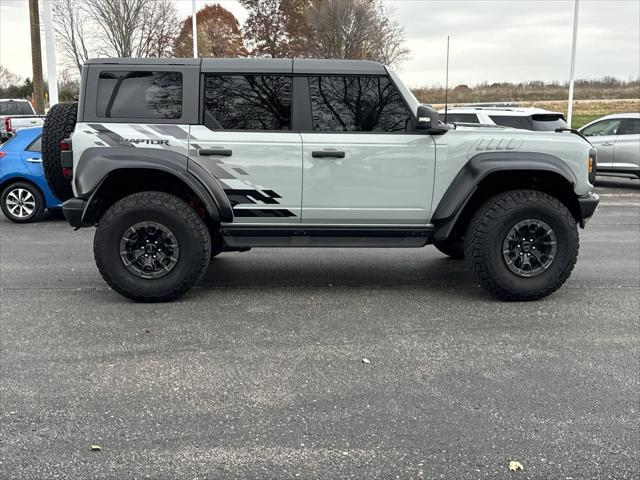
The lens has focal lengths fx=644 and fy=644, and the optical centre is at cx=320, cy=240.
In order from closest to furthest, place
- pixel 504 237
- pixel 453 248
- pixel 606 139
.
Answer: pixel 504 237
pixel 453 248
pixel 606 139

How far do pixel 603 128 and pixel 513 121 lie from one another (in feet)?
15.9

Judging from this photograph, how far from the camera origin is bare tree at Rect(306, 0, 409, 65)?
34969 mm

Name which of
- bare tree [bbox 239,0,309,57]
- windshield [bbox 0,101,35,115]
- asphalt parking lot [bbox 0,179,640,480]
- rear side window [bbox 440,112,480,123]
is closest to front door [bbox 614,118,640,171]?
rear side window [bbox 440,112,480,123]

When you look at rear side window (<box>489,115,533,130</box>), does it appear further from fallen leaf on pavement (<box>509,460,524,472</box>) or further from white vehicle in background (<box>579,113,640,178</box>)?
fallen leaf on pavement (<box>509,460,524,472</box>)

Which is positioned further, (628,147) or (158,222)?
(628,147)

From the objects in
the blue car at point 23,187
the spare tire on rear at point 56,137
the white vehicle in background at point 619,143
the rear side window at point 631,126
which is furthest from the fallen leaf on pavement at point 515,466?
the rear side window at point 631,126

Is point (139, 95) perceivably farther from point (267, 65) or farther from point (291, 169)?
point (291, 169)

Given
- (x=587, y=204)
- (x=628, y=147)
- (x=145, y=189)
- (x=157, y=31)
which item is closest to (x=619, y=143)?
(x=628, y=147)

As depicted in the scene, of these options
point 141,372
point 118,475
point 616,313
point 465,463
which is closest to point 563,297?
point 616,313

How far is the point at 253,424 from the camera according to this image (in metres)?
3.38

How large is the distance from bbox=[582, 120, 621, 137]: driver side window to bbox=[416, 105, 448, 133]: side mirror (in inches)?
411

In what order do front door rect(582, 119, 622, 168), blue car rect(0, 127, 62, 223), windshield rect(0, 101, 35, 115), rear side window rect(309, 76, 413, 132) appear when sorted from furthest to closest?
windshield rect(0, 101, 35, 115), front door rect(582, 119, 622, 168), blue car rect(0, 127, 62, 223), rear side window rect(309, 76, 413, 132)

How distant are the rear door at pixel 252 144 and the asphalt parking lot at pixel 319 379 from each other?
2.95 ft

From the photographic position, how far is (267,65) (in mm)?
5508
